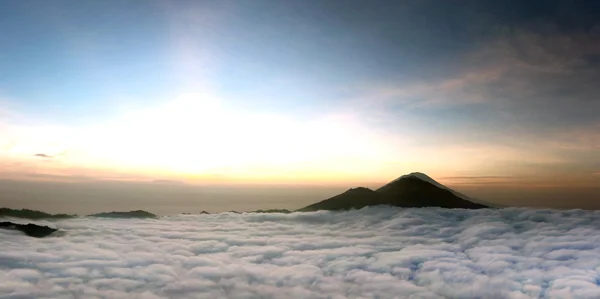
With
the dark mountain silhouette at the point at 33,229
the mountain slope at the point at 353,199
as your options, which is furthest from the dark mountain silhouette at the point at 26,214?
the mountain slope at the point at 353,199

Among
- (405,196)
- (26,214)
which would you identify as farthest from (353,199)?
(26,214)

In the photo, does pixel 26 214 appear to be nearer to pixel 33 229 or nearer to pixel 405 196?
pixel 33 229

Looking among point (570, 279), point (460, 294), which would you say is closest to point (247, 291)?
point (460, 294)

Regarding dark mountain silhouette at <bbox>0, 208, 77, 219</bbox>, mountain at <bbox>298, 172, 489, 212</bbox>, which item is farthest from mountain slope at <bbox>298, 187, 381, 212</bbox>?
dark mountain silhouette at <bbox>0, 208, 77, 219</bbox>

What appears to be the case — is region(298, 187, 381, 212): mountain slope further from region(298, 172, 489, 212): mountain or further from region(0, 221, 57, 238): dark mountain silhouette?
region(0, 221, 57, 238): dark mountain silhouette

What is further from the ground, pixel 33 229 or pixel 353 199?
pixel 353 199

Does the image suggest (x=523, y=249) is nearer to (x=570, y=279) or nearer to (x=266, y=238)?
(x=570, y=279)
